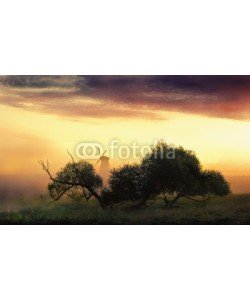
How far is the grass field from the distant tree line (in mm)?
77

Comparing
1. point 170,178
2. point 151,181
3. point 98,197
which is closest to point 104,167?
point 98,197

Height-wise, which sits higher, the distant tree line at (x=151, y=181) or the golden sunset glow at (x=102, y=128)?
the golden sunset glow at (x=102, y=128)

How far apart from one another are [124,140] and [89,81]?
28.2 inches

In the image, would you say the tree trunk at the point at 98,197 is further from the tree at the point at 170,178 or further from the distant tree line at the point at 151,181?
the tree at the point at 170,178

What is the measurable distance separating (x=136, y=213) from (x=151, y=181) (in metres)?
0.38

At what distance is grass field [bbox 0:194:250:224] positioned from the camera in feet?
19.5

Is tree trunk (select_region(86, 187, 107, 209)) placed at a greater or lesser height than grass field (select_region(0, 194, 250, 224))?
greater

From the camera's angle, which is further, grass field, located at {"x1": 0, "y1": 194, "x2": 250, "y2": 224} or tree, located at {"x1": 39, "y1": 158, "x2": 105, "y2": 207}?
tree, located at {"x1": 39, "y1": 158, "x2": 105, "y2": 207}

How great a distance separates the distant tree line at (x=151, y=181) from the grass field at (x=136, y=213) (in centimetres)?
8

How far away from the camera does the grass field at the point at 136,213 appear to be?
593cm

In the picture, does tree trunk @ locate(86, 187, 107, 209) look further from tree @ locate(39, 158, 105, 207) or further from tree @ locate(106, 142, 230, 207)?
tree @ locate(106, 142, 230, 207)

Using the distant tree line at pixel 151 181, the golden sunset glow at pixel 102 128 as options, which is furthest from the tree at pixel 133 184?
the golden sunset glow at pixel 102 128

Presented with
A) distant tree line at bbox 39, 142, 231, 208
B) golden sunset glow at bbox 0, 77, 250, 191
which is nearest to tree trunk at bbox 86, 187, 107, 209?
distant tree line at bbox 39, 142, 231, 208

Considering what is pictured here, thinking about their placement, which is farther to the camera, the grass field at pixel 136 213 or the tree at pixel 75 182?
the tree at pixel 75 182
